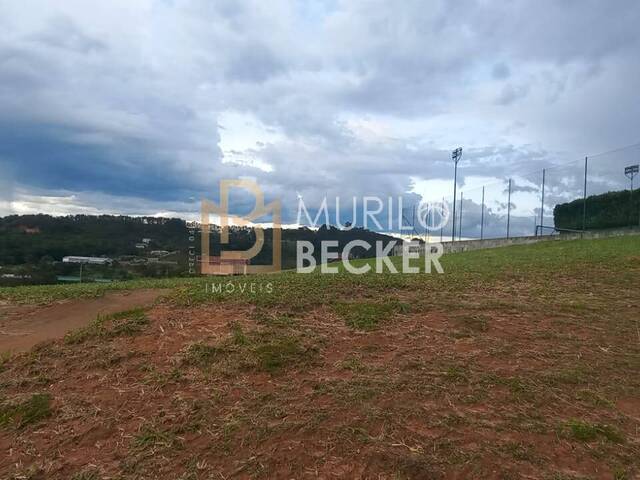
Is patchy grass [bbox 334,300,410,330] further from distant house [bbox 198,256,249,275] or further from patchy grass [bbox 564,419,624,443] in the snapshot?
distant house [bbox 198,256,249,275]

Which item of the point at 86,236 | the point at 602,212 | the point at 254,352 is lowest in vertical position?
the point at 254,352

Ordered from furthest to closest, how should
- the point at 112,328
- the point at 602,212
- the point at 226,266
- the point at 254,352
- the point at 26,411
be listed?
the point at 602,212, the point at 226,266, the point at 112,328, the point at 254,352, the point at 26,411

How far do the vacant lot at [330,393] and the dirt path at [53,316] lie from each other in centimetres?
83

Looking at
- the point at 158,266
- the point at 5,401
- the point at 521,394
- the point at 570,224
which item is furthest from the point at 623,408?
the point at 570,224

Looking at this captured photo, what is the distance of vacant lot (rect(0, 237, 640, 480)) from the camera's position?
8.40 ft

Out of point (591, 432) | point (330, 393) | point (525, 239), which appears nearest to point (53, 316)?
point (330, 393)

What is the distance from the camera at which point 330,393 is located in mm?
3201

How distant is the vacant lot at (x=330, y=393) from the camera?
256cm

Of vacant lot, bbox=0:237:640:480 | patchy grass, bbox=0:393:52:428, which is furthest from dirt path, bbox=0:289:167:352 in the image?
patchy grass, bbox=0:393:52:428

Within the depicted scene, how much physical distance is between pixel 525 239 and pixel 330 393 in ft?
66.7

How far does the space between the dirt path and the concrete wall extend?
1872 centimetres

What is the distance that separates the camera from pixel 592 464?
249cm

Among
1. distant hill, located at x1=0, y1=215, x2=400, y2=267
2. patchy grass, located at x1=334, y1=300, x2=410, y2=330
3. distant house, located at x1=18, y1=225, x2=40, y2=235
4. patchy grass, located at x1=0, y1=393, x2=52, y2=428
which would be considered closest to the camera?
patchy grass, located at x1=0, y1=393, x2=52, y2=428

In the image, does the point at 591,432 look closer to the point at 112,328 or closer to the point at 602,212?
the point at 112,328
